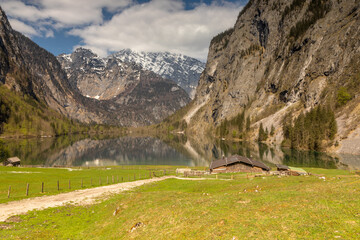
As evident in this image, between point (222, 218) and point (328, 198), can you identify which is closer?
point (222, 218)

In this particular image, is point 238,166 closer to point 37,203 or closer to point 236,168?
point 236,168

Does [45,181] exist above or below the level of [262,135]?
below

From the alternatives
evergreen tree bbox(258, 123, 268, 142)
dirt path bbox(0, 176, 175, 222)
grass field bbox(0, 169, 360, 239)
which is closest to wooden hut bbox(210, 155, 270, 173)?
dirt path bbox(0, 176, 175, 222)

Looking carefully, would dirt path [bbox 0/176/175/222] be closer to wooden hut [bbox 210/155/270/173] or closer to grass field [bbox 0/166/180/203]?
grass field [bbox 0/166/180/203]

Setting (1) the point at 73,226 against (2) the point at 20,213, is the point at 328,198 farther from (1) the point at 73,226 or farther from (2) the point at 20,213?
(2) the point at 20,213

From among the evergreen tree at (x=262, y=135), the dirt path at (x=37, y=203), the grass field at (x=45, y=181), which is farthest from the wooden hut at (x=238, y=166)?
the evergreen tree at (x=262, y=135)

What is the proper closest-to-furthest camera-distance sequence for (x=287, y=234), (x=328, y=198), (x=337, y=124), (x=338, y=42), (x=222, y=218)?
(x=287, y=234)
(x=222, y=218)
(x=328, y=198)
(x=337, y=124)
(x=338, y=42)

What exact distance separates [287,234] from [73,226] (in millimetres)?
19055

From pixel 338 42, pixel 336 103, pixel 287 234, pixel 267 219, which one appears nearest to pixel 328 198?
pixel 267 219

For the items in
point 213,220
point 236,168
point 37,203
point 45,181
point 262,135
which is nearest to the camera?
point 213,220

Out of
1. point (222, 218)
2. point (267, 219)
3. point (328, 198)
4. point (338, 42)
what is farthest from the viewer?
point (338, 42)

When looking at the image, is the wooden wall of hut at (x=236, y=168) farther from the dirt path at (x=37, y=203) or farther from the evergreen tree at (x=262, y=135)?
the evergreen tree at (x=262, y=135)

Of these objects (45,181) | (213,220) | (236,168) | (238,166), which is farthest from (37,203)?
(238,166)

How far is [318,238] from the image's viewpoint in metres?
12.0
